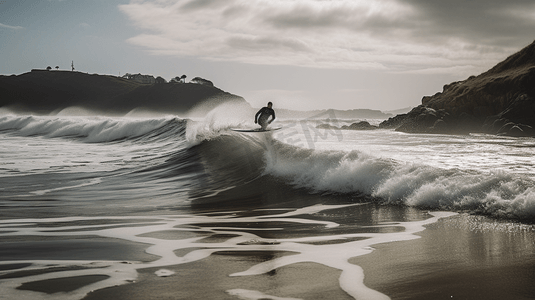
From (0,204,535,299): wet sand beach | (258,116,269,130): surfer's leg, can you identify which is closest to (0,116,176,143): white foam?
(258,116,269,130): surfer's leg

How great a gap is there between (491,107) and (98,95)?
530 feet

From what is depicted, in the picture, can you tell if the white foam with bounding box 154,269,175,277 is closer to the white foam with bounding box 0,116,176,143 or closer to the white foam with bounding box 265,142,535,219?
the white foam with bounding box 265,142,535,219

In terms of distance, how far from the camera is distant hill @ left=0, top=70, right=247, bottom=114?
6152 inches

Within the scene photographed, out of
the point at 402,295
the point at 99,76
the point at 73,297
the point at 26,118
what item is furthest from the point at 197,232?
the point at 99,76

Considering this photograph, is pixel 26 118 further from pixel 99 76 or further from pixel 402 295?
pixel 99 76

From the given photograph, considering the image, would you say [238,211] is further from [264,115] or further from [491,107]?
[491,107]

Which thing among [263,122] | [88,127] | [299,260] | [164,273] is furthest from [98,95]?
[299,260]

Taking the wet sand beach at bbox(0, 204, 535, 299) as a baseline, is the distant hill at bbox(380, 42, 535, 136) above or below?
above

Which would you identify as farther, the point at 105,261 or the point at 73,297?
the point at 105,261

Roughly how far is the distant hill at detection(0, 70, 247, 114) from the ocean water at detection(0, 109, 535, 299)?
468 ft

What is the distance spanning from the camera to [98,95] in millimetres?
169375

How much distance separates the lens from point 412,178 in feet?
26.2

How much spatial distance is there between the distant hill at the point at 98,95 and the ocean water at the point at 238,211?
468ft

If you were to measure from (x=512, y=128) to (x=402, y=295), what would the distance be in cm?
2714
